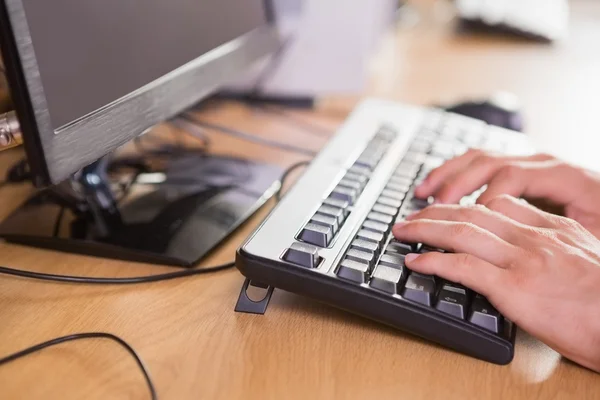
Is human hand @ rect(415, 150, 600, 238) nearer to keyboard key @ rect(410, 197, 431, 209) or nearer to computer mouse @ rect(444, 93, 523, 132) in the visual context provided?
keyboard key @ rect(410, 197, 431, 209)

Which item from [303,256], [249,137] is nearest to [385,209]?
[303,256]

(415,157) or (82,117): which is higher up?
(82,117)

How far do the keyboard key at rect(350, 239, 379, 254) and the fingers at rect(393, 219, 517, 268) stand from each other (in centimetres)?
3

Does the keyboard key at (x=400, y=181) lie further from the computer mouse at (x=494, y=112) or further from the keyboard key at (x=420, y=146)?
the computer mouse at (x=494, y=112)

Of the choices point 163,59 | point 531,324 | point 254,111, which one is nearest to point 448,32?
point 254,111

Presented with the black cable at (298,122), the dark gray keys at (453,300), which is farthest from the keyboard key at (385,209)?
the black cable at (298,122)

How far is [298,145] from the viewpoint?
32.7 inches

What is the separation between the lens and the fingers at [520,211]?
519 mm

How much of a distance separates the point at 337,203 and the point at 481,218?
118 millimetres

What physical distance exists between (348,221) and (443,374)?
149mm

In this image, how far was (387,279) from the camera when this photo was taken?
454 mm

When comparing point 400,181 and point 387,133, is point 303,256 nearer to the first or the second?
point 400,181

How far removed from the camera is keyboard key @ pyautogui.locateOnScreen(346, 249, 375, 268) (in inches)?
18.5

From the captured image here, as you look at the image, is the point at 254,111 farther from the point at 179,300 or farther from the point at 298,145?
the point at 179,300
